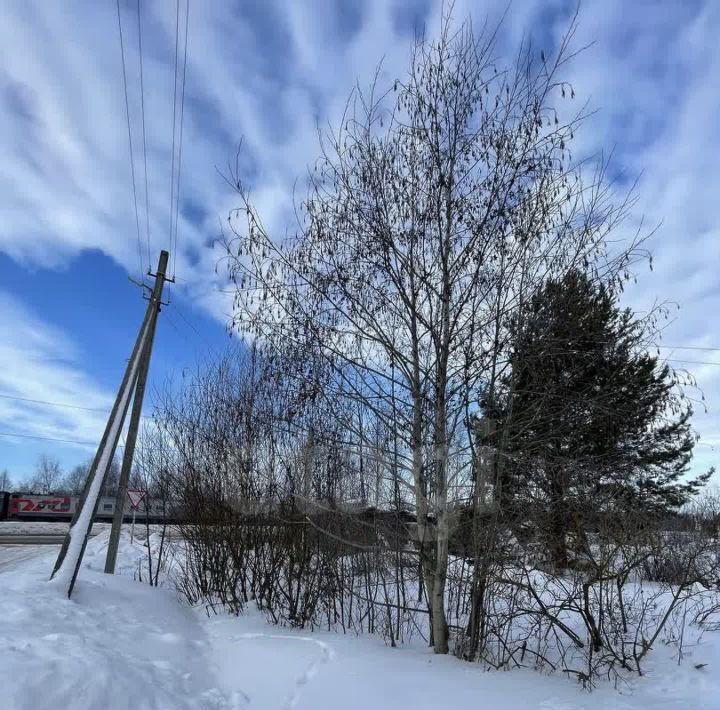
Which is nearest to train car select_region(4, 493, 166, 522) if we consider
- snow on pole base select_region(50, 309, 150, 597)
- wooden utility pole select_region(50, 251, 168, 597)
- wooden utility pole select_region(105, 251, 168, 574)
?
wooden utility pole select_region(105, 251, 168, 574)

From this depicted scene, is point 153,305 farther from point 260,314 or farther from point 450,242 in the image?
point 450,242

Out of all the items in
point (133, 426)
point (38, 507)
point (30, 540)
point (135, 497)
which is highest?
point (133, 426)

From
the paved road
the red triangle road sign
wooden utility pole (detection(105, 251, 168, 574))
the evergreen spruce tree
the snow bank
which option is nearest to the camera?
the snow bank

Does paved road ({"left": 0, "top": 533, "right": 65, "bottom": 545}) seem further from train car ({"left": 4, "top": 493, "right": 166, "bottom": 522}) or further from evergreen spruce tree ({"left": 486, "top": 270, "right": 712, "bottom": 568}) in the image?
evergreen spruce tree ({"left": 486, "top": 270, "right": 712, "bottom": 568})

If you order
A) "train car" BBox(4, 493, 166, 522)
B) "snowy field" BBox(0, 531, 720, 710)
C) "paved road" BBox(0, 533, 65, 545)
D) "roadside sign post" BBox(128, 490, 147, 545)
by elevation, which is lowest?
"snowy field" BBox(0, 531, 720, 710)

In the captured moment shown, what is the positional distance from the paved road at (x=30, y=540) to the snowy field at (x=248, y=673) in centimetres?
1376

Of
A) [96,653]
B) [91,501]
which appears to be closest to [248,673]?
[96,653]

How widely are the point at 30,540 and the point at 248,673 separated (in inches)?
702

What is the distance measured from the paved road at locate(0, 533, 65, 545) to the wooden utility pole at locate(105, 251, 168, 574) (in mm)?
8097

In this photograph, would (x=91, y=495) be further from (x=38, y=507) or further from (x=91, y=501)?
(x=38, y=507)

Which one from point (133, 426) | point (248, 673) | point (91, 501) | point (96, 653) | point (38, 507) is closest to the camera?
point (96, 653)

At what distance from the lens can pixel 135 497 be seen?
41.0 feet

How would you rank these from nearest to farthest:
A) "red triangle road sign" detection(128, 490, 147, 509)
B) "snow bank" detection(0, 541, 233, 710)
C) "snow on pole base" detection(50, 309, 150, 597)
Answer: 1. "snow bank" detection(0, 541, 233, 710)
2. "snow on pole base" detection(50, 309, 150, 597)
3. "red triangle road sign" detection(128, 490, 147, 509)

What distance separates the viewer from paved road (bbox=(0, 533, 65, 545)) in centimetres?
1859
